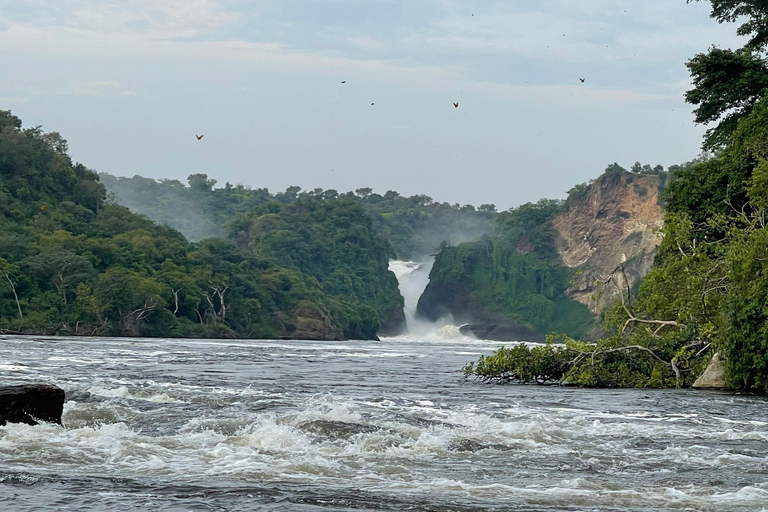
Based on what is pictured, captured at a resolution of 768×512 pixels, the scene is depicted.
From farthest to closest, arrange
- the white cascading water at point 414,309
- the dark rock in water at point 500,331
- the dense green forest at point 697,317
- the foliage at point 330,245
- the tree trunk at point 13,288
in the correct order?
the white cascading water at point 414,309
the dark rock in water at point 500,331
the foliage at point 330,245
the tree trunk at point 13,288
the dense green forest at point 697,317

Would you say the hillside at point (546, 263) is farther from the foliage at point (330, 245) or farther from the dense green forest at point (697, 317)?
the dense green forest at point (697, 317)

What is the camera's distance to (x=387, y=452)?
13336 millimetres

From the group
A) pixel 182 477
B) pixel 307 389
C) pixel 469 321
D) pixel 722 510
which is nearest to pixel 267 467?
pixel 182 477

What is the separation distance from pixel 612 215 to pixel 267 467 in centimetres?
14850

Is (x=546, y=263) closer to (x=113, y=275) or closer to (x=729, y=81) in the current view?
(x=113, y=275)

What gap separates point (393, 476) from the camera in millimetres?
11609

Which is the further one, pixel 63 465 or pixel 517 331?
pixel 517 331

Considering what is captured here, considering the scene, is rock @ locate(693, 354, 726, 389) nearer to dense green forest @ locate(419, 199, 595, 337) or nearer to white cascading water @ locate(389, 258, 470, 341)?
white cascading water @ locate(389, 258, 470, 341)

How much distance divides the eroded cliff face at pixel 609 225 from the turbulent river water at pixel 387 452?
12703cm

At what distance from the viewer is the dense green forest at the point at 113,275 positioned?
271 feet

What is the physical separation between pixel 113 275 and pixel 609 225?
3523 inches

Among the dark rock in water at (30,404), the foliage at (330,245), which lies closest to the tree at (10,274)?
the foliage at (330,245)

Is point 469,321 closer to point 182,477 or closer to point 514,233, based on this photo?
point 514,233

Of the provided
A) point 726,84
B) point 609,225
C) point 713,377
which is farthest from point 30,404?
point 609,225
